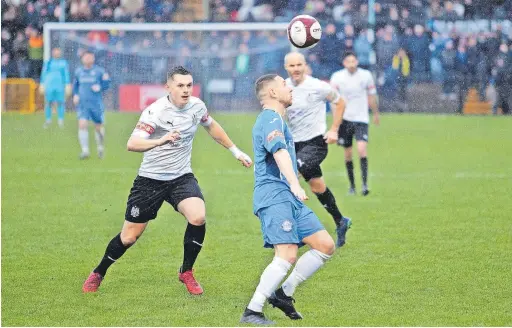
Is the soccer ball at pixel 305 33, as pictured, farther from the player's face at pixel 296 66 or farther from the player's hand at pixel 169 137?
the player's hand at pixel 169 137

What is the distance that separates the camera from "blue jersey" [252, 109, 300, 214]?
792cm

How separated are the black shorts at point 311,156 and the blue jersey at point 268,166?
4.08 m

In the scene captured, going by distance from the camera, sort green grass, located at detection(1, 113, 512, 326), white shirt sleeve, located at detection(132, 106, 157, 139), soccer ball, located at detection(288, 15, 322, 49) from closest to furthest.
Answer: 1. green grass, located at detection(1, 113, 512, 326)
2. white shirt sleeve, located at detection(132, 106, 157, 139)
3. soccer ball, located at detection(288, 15, 322, 49)

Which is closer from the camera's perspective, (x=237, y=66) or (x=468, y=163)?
(x=468, y=163)

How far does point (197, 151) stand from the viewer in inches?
930

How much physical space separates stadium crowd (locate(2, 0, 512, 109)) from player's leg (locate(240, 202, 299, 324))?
24.8m

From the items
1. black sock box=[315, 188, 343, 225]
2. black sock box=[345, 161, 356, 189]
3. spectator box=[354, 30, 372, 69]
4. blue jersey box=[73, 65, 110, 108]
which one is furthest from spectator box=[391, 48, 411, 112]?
black sock box=[315, 188, 343, 225]

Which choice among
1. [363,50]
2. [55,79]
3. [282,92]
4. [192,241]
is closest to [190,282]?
[192,241]

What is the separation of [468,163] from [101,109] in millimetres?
7417

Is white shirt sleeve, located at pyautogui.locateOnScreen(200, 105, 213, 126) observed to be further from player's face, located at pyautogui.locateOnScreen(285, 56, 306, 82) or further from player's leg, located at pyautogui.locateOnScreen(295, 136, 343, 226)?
player's leg, located at pyautogui.locateOnScreen(295, 136, 343, 226)

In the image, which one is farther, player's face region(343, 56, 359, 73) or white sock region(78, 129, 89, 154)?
white sock region(78, 129, 89, 154)

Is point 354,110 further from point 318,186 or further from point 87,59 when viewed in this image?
point 87,59

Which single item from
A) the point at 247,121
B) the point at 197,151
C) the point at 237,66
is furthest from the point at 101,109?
the point at 237,66

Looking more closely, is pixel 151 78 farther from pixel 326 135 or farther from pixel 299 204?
pixel 299 204
